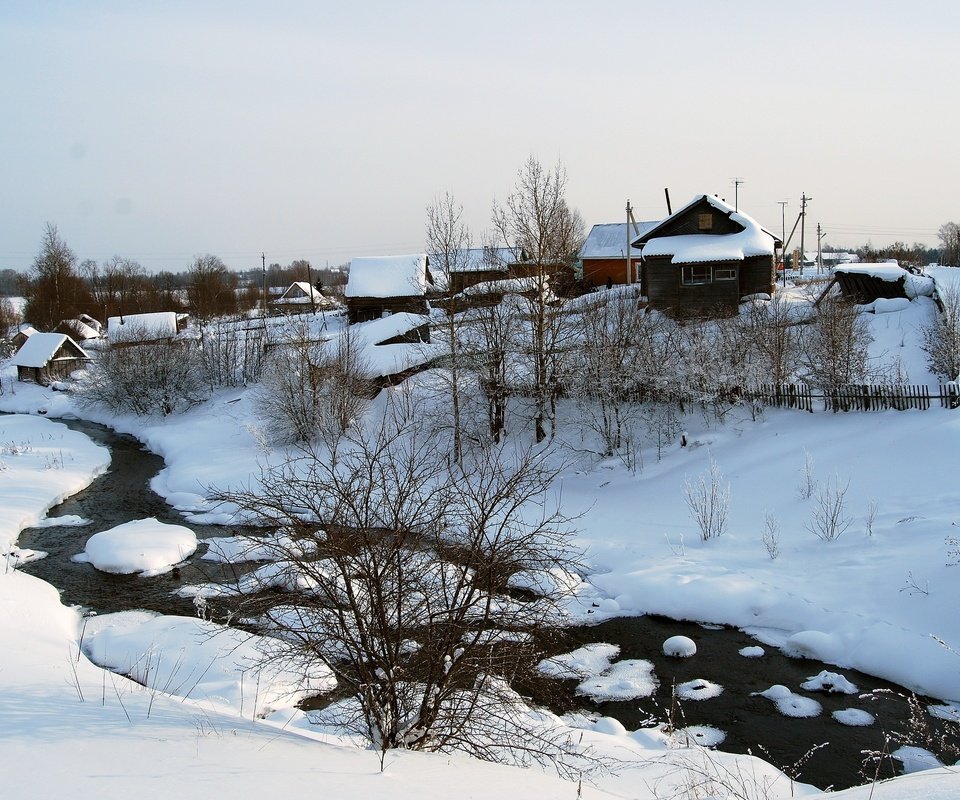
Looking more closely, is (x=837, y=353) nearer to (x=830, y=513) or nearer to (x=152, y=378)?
(x=830, y=513)

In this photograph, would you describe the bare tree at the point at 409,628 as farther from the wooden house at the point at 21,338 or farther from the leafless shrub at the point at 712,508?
the wooden house at the point at 21,338

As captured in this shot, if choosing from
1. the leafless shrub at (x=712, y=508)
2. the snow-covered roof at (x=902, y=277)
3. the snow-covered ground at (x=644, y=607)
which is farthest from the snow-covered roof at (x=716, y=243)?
the leafless shrub at (x=712, y=508)

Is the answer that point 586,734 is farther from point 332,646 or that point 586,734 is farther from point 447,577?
point 332,646

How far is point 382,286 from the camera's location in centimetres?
4316

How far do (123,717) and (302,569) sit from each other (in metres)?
1.95

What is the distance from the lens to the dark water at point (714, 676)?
30.0 feet

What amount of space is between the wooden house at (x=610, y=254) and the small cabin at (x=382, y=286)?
1129 centimetres

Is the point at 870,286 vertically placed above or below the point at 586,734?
above

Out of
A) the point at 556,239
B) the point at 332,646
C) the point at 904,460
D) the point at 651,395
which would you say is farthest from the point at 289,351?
the point at 332,646

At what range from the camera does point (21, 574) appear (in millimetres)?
15336

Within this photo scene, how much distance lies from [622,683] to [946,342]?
15102 millimetres

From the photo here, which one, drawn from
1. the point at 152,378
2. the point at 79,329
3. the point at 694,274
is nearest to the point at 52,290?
the point at 79,329

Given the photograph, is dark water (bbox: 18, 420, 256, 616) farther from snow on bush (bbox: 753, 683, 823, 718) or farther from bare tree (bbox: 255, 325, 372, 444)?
snow on bush (bbox: 753, 683, 823, 718)

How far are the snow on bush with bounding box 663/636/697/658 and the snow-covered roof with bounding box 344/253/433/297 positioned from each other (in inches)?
1265
